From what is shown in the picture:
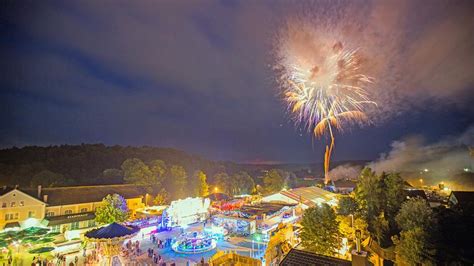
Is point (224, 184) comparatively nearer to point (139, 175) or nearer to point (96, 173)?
point (139, 175)

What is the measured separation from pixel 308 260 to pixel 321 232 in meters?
3.62

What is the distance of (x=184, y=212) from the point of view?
28.8 meters

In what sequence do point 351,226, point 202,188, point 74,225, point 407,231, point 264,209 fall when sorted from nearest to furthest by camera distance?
1. point 407,231
2. point 351,226
3. point 74,225
4. point 264,209
5. point 202,188

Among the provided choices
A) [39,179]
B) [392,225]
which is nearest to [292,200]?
[392,225]

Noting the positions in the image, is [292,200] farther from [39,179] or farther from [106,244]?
[39,179]

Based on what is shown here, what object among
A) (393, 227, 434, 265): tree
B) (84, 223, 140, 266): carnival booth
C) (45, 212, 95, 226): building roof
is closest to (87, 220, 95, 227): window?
(45, 212, 95, 226): building roof

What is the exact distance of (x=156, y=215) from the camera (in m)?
29.8

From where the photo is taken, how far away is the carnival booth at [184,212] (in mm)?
27641

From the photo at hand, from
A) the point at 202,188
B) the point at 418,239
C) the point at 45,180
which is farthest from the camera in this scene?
the point at 202,188

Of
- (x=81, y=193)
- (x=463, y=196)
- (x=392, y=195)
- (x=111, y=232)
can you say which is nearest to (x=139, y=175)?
(x=81, y=193)

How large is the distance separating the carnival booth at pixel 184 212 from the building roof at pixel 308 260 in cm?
1891

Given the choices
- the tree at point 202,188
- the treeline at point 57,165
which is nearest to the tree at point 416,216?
the tree at point 202,188

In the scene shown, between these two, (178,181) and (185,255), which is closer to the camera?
(185,255)

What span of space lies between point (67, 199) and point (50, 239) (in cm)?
1788
